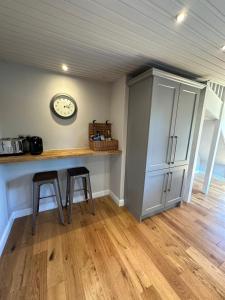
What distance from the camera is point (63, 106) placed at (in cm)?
216

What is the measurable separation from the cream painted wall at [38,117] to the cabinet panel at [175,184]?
52.7 inches

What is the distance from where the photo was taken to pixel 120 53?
1.51 meters

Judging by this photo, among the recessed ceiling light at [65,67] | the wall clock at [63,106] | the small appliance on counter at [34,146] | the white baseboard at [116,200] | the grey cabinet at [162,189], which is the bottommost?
the white baseboard at [116,200]

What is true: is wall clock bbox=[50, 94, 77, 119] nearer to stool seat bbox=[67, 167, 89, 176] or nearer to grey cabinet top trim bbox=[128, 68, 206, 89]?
stool seat bbox=[67, 167, 89, 176]

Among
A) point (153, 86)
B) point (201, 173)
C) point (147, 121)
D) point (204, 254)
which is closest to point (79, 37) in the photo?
point (153, 86)

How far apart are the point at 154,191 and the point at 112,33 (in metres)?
2.01

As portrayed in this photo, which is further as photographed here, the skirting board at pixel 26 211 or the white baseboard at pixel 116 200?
the white baseboard at pixel 116 200

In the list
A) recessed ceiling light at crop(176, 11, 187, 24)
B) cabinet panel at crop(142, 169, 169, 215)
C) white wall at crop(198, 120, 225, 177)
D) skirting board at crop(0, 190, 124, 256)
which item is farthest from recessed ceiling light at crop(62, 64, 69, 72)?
white wall at crop(198, 120, 225, 177)

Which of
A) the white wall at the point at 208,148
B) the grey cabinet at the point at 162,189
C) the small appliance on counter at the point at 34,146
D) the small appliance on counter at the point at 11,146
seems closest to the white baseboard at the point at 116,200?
the grey cabinet at the point at 162,189

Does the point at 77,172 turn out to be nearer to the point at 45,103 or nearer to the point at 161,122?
the point at 45,103

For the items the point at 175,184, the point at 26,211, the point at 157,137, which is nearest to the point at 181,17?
the point at 157,137

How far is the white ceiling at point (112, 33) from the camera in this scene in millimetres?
927

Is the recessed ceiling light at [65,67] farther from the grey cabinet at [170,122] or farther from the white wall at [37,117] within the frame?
the grey cabinet at [170,122]

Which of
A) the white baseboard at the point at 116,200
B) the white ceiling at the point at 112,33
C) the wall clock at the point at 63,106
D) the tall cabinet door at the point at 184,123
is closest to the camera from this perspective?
the white ceiling at the point at 112,33
